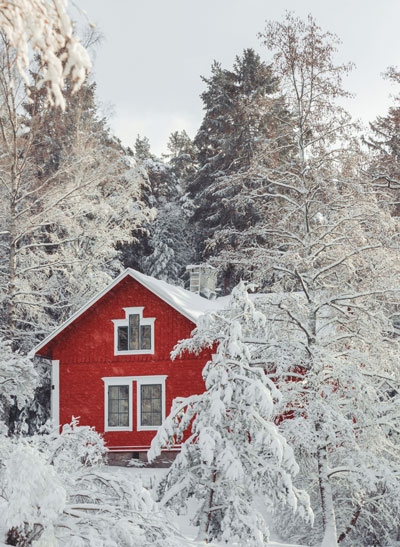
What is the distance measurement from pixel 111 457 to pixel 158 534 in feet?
53.0

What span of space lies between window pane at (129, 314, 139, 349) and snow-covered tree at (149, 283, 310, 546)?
1176 cm

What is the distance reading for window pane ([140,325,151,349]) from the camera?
25641 millimetres

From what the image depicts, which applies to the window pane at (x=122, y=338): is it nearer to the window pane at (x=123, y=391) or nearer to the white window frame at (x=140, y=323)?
the white window frame at (x=140, y=323)

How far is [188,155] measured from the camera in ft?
179

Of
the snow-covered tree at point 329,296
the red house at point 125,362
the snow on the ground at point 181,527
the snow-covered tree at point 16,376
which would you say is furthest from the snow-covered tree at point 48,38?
the red house at point 125,362

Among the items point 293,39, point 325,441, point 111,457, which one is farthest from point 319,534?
point 293,39

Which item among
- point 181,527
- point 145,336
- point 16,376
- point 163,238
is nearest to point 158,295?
point 145,336

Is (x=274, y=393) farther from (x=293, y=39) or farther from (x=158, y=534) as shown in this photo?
(x=293, y=39)

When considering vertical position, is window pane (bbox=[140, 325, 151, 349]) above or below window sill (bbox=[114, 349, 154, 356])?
above

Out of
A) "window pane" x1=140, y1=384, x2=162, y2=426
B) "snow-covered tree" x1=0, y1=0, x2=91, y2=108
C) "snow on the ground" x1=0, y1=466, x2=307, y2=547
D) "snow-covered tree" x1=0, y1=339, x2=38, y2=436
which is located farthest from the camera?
"window pane" x1=140, y1=384, x2=162, y2=426

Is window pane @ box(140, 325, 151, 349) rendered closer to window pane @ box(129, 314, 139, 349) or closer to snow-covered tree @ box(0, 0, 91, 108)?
window pane @ box(129, 314, 139, 349)

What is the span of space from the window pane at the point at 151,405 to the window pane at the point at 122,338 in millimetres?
1661

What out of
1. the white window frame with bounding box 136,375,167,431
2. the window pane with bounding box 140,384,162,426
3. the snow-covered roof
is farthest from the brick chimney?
the window pane with bounding box 140,384,162,426

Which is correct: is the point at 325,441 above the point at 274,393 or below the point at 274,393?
below
